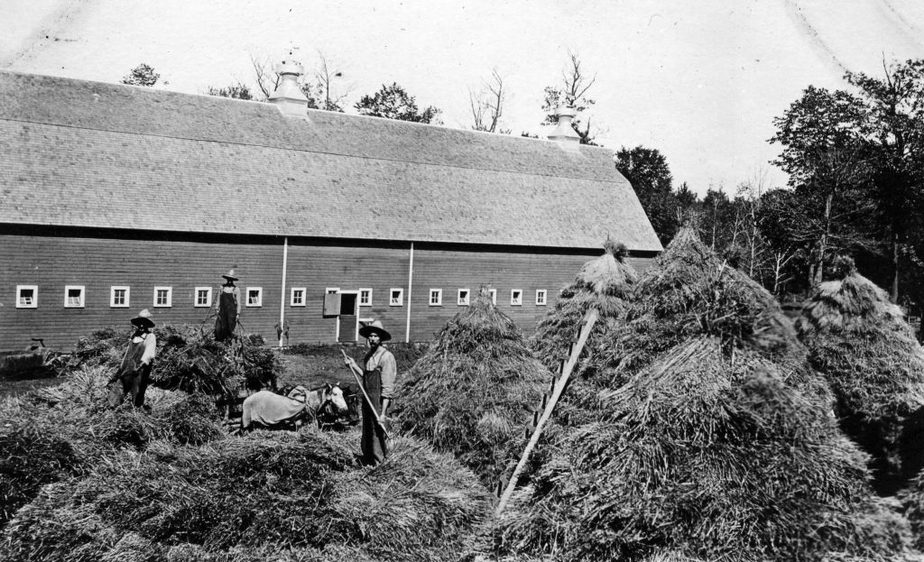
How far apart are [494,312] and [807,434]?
6812 mm

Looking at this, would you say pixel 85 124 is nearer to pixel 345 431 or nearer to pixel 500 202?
pixel 500 202

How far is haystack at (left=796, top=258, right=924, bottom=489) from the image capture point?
12.1 meters

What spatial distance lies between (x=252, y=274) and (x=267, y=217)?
200 centimetres

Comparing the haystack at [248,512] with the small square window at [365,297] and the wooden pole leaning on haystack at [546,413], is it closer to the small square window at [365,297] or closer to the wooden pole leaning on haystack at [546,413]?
the wooden pole leaning on haystack at [546,413]

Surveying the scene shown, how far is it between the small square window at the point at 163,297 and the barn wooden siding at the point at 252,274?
14cm

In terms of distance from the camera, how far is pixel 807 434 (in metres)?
Result: 6.45

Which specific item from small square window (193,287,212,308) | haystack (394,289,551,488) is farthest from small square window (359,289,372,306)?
haystack (394,289,551,488)

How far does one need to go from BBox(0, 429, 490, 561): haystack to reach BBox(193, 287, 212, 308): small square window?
1681 centimetres

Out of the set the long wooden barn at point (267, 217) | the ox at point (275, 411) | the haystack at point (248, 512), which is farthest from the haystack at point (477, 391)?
the long wooden barn at point (267, 217)

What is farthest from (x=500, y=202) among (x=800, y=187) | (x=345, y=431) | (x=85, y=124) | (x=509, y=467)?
(x=509, y=467)

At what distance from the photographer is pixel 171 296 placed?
80.9 feet

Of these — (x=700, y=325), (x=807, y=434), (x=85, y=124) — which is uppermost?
(x=85, y=124)

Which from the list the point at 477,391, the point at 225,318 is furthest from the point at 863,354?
the point at 225,318

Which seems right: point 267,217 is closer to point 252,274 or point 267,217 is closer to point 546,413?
point 252,274
